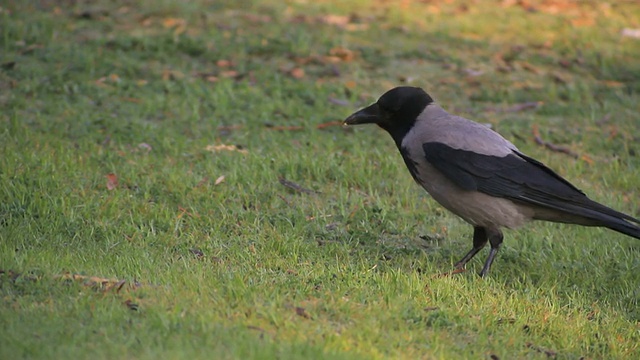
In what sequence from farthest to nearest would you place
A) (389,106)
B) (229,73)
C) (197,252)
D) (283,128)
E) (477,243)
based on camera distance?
(229,73), (283,128), (389,106), (477,243), (197,252)

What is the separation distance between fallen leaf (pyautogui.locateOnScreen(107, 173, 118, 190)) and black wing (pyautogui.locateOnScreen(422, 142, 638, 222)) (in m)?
2.61

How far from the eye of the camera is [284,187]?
771cm

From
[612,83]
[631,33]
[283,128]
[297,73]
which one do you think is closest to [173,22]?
[297,73]

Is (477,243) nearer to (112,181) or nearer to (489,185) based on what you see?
(489,185)

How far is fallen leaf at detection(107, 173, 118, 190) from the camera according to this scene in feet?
24.0

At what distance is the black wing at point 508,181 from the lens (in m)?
6.38

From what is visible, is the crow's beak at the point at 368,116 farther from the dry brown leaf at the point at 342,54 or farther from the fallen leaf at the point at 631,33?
the fallen leaf at the point at 631,33

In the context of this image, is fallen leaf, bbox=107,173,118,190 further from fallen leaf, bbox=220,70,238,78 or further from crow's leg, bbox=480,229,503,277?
crow's leg, bbox=480,229,503,277

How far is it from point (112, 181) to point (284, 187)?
4.78ft

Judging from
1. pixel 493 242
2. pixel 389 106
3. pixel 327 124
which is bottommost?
pixel 493 242

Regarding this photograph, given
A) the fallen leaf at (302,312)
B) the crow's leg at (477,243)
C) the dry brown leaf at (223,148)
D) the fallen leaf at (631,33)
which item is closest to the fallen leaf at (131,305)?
the fallen leaf at (302,312)

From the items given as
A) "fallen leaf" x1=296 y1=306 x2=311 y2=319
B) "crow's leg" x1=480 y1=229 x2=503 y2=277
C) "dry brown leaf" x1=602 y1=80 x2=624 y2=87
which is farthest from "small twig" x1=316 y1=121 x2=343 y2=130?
"fallen leaf" x1=296 y1=306 x2=311 y2=319

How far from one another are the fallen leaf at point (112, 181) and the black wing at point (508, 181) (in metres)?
2.61

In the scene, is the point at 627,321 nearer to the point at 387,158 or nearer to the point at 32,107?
the point at 387,158
